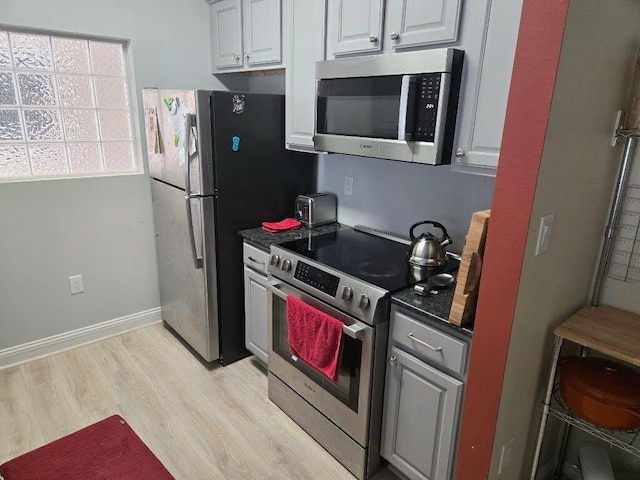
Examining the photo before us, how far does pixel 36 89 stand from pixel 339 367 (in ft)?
7.86

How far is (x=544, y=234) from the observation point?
1.30 meters

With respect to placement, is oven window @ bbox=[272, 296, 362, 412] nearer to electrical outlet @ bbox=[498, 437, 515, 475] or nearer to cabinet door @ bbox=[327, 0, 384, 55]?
electrical outlet @ bbox=[498, 437, 515, 475]

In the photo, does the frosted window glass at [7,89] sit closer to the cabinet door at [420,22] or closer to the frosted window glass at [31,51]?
the frosted window glass at [31,51]

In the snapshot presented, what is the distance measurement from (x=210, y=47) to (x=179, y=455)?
102 inches

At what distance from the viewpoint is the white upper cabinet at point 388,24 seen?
1.62 m

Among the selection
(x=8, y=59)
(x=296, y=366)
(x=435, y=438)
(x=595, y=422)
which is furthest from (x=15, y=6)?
(x=595, y=422)

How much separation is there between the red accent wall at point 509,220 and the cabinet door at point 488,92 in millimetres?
369

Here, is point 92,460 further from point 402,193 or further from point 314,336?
point 402,193

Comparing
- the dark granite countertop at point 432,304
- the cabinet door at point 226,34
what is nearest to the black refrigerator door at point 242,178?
the cabinet door at point 226,34

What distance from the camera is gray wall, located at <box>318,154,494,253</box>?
6.76 feet

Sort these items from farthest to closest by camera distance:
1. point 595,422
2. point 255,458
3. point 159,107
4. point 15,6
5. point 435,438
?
point 159,107
point 15,6
point 255,458
point 435,438
point 595,422

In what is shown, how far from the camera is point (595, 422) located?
144 centimetres

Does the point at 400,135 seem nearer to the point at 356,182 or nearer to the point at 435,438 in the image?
the point at 356,182

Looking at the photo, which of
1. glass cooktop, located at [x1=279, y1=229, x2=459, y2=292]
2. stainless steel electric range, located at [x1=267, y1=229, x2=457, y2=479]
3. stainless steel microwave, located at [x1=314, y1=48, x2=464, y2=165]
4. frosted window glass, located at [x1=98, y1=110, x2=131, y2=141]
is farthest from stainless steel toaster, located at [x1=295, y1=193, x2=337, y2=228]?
frosted window glass, located at [x1=98, y1=110, x2=131, y2=141]
